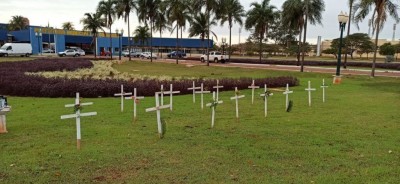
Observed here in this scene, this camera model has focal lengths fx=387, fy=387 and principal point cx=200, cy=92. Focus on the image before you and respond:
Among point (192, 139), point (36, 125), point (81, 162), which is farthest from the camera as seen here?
point (36, 125)

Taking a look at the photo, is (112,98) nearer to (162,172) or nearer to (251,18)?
(162,172)

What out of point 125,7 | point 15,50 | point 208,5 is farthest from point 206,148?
point 15,50

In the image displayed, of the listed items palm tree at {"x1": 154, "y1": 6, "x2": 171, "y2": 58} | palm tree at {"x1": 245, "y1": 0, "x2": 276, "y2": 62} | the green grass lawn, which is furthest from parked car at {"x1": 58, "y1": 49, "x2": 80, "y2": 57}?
the green grass lawn

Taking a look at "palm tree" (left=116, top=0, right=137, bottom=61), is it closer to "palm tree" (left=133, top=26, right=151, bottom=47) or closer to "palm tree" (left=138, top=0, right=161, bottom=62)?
"palm tree" (left=138, top=0, right=161, bottom=62)

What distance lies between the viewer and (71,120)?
977 cm

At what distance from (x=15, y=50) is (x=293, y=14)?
4322 cm

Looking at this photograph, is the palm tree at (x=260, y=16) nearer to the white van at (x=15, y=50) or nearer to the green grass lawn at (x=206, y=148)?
the white van at (x=15, y=50)

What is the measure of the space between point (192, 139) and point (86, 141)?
2.06 metres

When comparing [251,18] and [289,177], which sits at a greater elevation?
[251,18]

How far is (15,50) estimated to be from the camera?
60.3 meters

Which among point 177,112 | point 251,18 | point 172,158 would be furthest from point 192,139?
point 251,18

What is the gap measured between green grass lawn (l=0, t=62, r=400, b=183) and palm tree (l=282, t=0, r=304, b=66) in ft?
95.7

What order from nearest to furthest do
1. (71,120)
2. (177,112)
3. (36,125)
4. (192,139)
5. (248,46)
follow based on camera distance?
(192,139) < (36,125) < (71,120) < (177,112) < (248,46)

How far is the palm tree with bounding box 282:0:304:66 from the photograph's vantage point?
38.9 m
